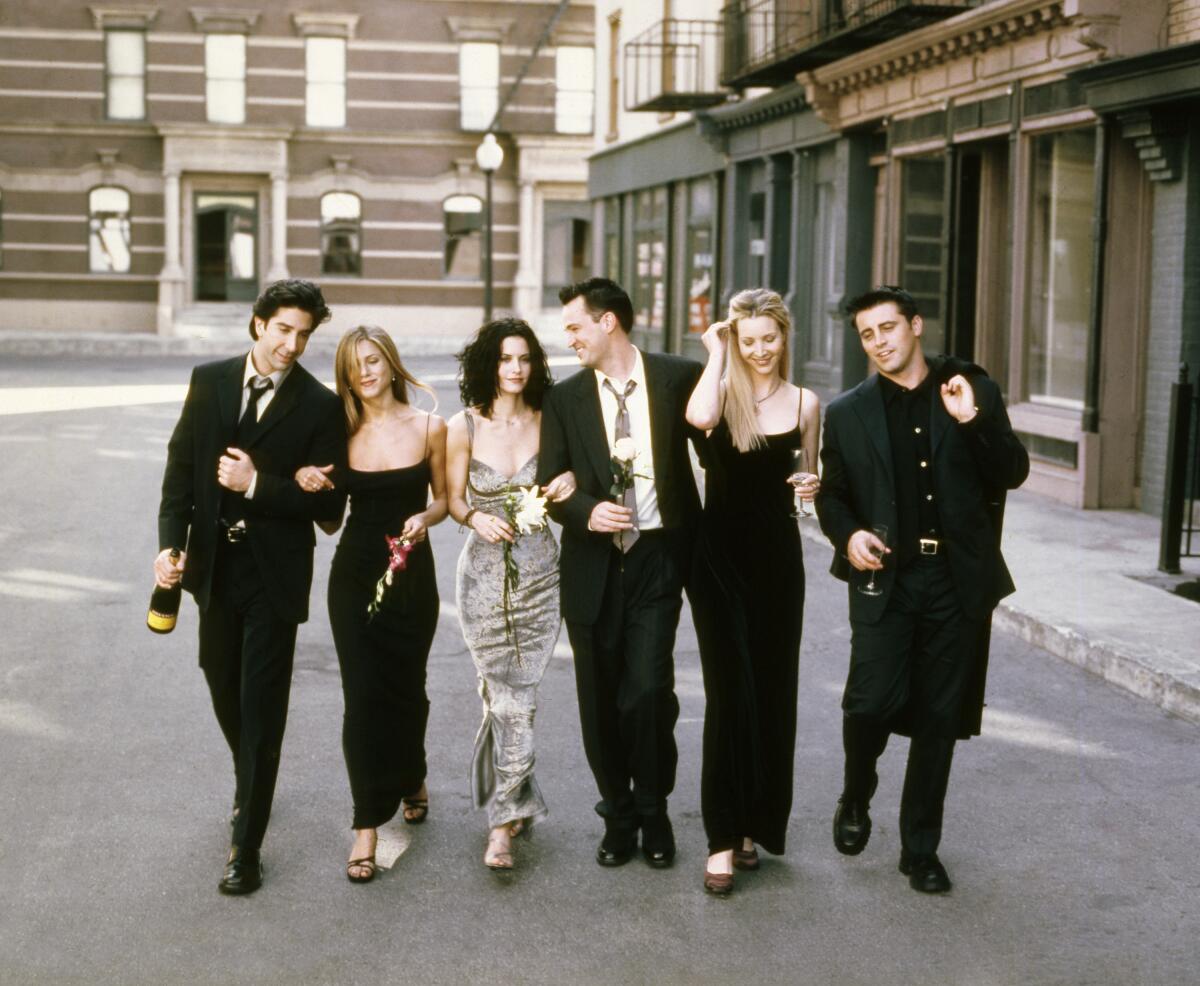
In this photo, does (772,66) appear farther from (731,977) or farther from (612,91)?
(731,977)

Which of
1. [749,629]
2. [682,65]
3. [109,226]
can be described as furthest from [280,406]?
[109,226]

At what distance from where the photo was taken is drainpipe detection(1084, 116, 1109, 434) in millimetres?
14719

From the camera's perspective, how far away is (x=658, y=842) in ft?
19.7

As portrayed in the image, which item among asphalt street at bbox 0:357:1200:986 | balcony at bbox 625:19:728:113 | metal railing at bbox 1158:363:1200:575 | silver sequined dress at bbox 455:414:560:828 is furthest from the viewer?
balcony at bbox 625:19:728:113

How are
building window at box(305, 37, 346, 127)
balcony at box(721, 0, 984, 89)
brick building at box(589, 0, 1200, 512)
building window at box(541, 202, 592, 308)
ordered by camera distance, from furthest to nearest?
building window at box(541, 202, 592, 308)
building window at box(305, 37, 346, 127)
balcony at box(721, 0, 984, 89)
brick building at box(589, 0, 1200, 512)

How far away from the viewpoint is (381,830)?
644 cm

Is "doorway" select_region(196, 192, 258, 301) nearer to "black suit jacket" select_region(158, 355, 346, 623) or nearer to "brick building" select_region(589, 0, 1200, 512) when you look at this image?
"brick building" select_region(589, 0, 1200, 512)

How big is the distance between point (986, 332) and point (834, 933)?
13071 mm

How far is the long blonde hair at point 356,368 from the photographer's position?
6.05 meters

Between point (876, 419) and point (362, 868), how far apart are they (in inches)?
87.1

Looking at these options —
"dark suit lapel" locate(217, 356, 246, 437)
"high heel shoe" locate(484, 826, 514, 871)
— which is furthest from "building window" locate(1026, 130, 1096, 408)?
"dark suit lapel" locate(217, 356, 246, 437)

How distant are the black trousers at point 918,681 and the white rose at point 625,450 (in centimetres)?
92

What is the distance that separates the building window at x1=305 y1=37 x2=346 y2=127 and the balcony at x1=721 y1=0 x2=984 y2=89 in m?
22.4

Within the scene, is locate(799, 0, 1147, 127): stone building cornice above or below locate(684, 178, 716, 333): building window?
above
